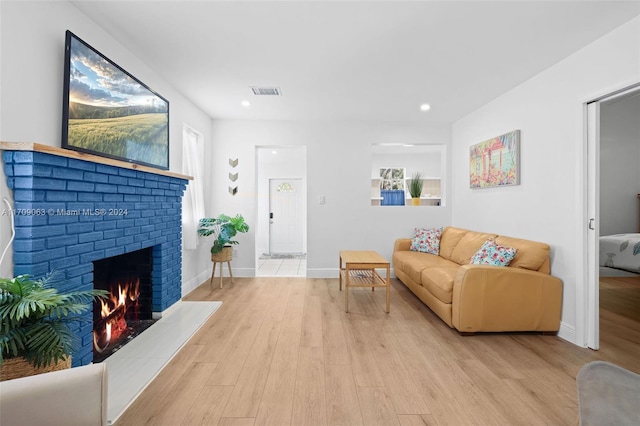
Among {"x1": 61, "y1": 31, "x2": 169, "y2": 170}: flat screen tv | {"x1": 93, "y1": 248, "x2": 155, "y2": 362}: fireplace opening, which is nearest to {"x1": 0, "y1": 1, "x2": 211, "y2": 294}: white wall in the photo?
{"x1": 61, "y1": 31, "x2": 169, "y2": 170}: flat screen tv

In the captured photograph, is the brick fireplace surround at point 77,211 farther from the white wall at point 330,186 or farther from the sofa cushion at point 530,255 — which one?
the sofa cushion at point 530,255

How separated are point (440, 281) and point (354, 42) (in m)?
2.34

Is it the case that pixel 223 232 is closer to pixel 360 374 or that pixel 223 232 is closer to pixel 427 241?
pixel 360 374

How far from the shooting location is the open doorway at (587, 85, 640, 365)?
253cm

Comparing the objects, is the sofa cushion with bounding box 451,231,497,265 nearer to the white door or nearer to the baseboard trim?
the baseboard trim

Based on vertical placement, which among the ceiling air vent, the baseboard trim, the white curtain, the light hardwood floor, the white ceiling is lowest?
the light hardwood floor

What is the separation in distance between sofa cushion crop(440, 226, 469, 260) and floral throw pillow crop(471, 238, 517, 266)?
86cm

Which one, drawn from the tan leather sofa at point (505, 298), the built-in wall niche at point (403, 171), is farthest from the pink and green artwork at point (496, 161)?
the built-in wall niche at point (403, 171)

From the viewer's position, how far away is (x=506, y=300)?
2.74 m

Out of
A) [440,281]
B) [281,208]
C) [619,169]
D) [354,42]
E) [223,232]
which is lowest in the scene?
[440,281]

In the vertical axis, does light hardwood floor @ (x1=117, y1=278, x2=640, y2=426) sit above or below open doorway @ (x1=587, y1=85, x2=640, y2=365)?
below

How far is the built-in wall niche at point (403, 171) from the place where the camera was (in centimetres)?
680

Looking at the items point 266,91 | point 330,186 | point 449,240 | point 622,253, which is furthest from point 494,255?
point 266,91

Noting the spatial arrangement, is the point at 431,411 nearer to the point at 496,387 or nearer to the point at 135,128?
the point at 496,387
